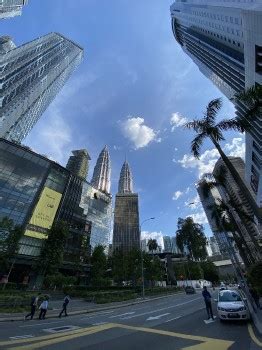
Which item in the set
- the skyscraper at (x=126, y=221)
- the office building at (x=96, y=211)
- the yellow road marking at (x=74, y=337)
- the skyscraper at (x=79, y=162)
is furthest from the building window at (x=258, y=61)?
the skyscraper at (x=126, y=221)

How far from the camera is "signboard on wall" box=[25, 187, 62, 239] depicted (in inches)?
2405

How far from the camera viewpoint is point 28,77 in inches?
4695

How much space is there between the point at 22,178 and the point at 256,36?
5693cm

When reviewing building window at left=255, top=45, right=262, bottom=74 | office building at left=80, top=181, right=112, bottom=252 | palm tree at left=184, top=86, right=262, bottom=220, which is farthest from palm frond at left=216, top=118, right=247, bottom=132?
office building at left=80, top=181, right=112, bottom=252

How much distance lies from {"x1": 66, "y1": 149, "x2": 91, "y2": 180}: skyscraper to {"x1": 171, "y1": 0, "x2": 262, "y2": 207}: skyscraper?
82.2 metres

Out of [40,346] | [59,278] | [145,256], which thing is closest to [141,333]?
[40,346]

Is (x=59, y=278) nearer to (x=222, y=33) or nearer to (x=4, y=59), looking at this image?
(x=222, y=33)

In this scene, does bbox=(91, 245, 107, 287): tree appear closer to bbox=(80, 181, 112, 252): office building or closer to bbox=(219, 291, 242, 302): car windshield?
bbox=(80, 181, 112, 252): office building

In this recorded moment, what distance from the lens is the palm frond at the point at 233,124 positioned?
51.7 ft

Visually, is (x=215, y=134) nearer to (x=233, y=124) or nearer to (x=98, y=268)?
(x=233, y=124)

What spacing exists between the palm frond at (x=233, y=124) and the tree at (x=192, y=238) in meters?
73.8

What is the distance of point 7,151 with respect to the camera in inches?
2429

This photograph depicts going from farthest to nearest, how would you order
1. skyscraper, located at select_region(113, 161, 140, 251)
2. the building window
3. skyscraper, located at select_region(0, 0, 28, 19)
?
skyscraper, located at select_region(113, 161, 140, 251) → skyscraper, located at select_region(0, 0, 28, 19) → the building window

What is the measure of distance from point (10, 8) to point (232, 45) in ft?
299
